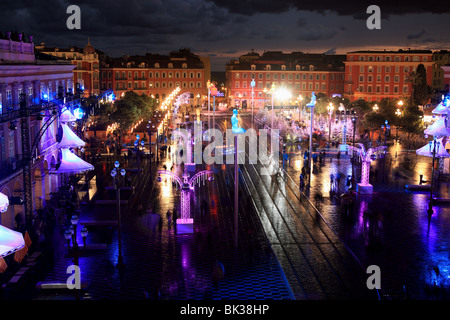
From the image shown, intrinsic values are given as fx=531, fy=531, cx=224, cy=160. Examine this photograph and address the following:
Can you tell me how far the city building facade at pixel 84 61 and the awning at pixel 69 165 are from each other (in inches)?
2608

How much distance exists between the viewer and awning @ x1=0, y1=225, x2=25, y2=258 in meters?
12.4

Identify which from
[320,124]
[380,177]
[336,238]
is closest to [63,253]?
[336,238]

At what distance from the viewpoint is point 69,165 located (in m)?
31.4

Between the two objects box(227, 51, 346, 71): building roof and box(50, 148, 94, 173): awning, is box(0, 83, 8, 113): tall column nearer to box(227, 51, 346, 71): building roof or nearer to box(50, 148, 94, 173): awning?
box(50, 148, 94, 173): awning

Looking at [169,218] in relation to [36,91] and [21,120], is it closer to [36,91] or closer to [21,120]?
[21,120]

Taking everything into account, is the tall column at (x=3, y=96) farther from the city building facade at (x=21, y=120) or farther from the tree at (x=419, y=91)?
the tree at (x=419, y=91)

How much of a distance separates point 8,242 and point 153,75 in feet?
328

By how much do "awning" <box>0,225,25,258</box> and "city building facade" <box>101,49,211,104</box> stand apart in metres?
94.0

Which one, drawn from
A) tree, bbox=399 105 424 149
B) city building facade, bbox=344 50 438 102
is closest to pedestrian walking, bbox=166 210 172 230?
tree, bbox=399 105 424 149

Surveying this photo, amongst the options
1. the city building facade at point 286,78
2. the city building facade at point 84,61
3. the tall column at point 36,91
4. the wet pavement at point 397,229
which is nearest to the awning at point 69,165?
the tall column at point 36,91

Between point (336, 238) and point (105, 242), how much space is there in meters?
11.0

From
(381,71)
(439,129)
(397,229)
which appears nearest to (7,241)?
(397,229)

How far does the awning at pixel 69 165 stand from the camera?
3102cm

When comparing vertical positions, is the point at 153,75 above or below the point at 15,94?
above
